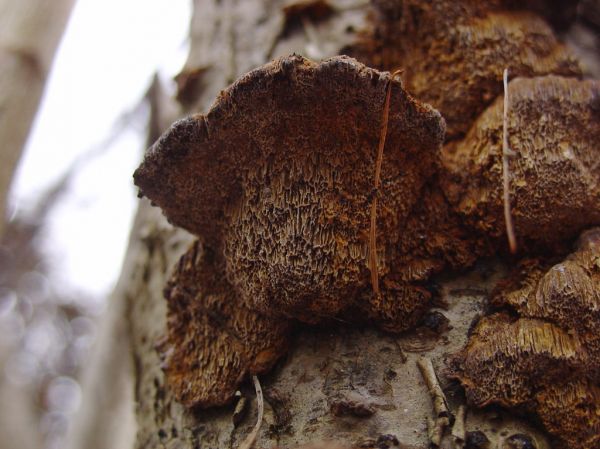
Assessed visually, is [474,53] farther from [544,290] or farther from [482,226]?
[544,290]

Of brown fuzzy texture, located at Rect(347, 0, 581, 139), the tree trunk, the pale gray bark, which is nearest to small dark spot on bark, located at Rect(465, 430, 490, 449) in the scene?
the tree trunk

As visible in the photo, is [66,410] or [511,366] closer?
[511,366]

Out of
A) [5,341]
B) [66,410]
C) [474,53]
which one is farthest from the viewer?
[66,410]

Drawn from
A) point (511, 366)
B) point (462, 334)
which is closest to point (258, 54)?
point (462, 334)

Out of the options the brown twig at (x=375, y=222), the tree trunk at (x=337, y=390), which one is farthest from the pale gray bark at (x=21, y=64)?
the brown twig at (x=375, y=222)

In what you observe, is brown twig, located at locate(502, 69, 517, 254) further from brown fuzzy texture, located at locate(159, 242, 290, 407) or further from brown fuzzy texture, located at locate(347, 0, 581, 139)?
brown fuzzy texture, located at locate(159, 242, 290, 407)

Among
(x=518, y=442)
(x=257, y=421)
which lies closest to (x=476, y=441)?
(x=518, y=442)

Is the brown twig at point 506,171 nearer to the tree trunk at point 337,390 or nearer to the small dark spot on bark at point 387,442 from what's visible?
the tree trunk at point 337,390
